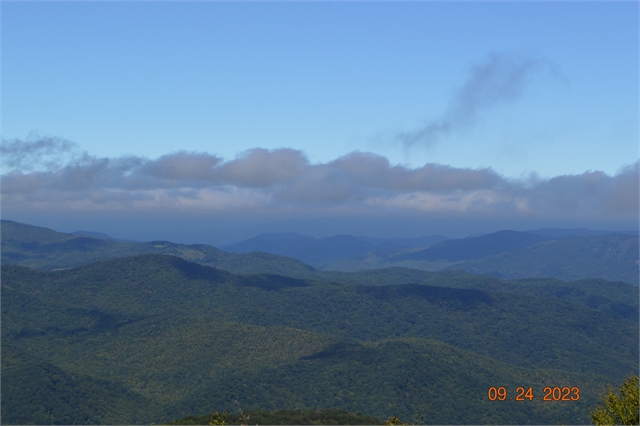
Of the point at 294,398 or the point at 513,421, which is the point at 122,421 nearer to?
the point at 294,398

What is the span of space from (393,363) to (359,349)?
1760 centimetres

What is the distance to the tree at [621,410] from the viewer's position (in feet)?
155

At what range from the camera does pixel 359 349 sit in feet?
559

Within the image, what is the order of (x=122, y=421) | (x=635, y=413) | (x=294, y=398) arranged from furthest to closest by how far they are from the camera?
(x=294, y=398) < (x=122, y=421) < (x=635, y=413)

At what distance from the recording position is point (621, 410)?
4756 centimetres

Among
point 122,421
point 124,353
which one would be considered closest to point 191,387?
point 122,421

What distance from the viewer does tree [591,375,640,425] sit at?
155 ft
